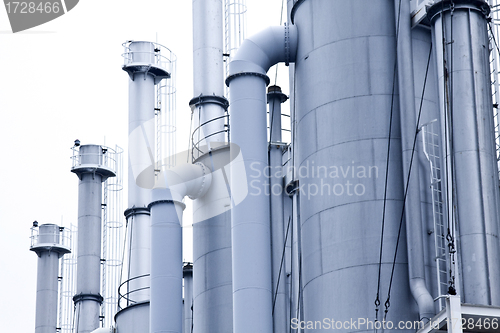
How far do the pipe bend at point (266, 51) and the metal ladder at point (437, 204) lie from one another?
391cm

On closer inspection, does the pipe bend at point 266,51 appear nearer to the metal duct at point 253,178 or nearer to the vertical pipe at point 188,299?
the metal duct at point 253,178

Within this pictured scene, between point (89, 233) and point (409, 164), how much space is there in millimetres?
26415

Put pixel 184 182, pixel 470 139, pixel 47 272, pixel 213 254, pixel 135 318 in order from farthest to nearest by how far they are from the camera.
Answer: pixel 47 272, pixel 135 318, pixel 213 254, pixel 184 182, pixel 470 139

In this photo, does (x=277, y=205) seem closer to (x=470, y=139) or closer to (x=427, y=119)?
(x=427, y=119)

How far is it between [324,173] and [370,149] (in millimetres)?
1070

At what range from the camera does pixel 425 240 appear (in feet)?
54.7

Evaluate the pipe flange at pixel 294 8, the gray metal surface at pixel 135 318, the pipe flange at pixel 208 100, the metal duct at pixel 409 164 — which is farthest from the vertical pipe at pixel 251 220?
the pipe flange at pixel 208 100

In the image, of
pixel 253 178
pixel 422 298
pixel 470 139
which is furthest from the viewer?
pixel 253 178

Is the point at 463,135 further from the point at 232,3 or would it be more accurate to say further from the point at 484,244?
the point at 232,3

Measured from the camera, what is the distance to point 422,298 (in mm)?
15938

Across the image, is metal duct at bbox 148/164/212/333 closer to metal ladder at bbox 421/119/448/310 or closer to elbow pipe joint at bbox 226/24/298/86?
elbow pipe joint at bbox 226/24/298/86

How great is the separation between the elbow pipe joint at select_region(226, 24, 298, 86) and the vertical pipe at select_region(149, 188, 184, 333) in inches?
204

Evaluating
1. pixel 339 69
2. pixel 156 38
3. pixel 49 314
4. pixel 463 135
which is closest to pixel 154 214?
pixel 339 69

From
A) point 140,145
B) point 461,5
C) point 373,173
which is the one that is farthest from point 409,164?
point 140,145
